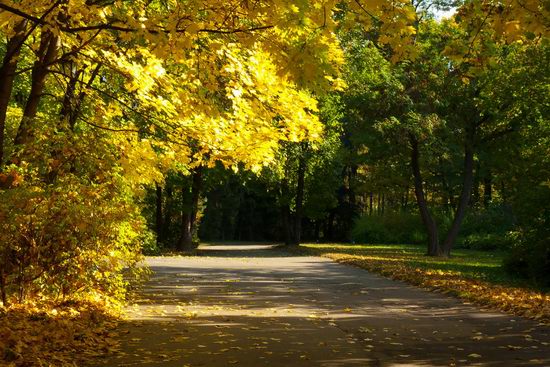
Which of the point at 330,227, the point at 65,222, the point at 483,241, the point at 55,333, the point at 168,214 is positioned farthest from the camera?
the point at 330,227

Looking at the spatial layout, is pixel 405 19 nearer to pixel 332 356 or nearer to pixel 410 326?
pixel 332 356

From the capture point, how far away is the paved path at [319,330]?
6.14 meters

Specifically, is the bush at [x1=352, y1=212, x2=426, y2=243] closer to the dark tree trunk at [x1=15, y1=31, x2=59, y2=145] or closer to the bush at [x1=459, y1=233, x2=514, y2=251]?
the bush at [x1=459, y1=233, x2=514, y2=251]

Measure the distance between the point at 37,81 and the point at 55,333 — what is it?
436cm

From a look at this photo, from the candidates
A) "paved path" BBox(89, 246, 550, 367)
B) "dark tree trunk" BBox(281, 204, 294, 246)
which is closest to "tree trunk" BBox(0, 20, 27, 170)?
"paved path" BBox(89, 246, 550, 367)

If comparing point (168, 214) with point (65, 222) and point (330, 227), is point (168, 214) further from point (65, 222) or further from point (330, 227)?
point (65, 222)

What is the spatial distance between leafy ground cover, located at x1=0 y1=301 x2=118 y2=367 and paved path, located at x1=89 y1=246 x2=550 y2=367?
0.30 m

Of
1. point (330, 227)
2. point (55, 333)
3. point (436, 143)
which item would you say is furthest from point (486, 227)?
point (55, 333)

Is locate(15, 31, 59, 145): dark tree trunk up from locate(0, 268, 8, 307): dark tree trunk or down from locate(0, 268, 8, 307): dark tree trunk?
up

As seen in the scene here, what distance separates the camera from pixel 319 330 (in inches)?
308

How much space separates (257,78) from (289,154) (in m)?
25.0

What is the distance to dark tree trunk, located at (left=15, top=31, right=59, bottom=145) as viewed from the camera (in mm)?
8945

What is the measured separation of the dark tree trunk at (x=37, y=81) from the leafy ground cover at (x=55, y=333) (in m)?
2.61

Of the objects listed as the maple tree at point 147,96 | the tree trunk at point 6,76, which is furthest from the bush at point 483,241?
the tree trunk at point 6,76
